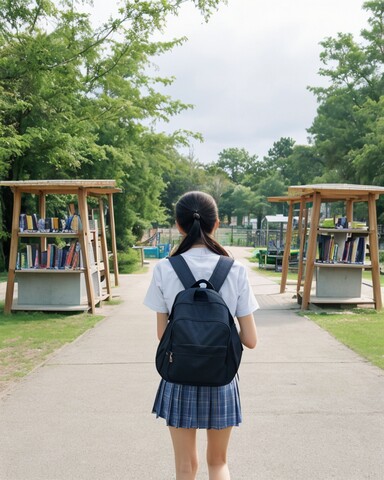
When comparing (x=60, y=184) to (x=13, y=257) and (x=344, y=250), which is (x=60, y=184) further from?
(x=344, y=250)

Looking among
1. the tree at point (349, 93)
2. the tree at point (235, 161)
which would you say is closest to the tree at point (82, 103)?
the tree at point (349, 93)

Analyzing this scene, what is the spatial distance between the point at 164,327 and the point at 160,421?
217 centimetres

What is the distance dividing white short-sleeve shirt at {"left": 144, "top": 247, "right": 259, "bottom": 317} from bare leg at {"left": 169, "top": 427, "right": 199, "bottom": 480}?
0.60 m

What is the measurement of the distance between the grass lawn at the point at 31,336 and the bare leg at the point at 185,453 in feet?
11.9

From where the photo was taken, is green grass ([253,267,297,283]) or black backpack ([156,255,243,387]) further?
green grass ([253,267,297,283])

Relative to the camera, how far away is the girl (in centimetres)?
268

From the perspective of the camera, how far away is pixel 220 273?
2.66 metres

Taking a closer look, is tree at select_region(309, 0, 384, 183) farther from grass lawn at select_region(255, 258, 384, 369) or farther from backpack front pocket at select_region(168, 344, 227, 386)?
backpack front pocket at select_region(168, 344, 227, 386)

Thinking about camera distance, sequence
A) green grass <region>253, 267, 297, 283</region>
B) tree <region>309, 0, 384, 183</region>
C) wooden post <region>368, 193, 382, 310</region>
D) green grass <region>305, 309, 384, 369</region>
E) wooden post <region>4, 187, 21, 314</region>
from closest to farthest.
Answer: green grass <region>305, 309, 384, 369</region>, wooden post <region>4, 187, 21, 314</region>, wooden post <region>368, 193, 382, 310</region>, green grass <region>253, 267, 297, 283</region>, tree <region>309, 0, 384, 183</region>

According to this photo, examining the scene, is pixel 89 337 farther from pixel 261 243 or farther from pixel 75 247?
pixel 261 243

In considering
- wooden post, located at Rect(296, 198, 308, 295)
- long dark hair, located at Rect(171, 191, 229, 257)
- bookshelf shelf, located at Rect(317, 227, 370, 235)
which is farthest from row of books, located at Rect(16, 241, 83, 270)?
long dark hair, located at Rect(171, 191, 229, 257)

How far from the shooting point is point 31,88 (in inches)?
671

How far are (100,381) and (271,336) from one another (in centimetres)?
355

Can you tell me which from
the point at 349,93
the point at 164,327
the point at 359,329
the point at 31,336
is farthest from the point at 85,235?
the point at 349,93
